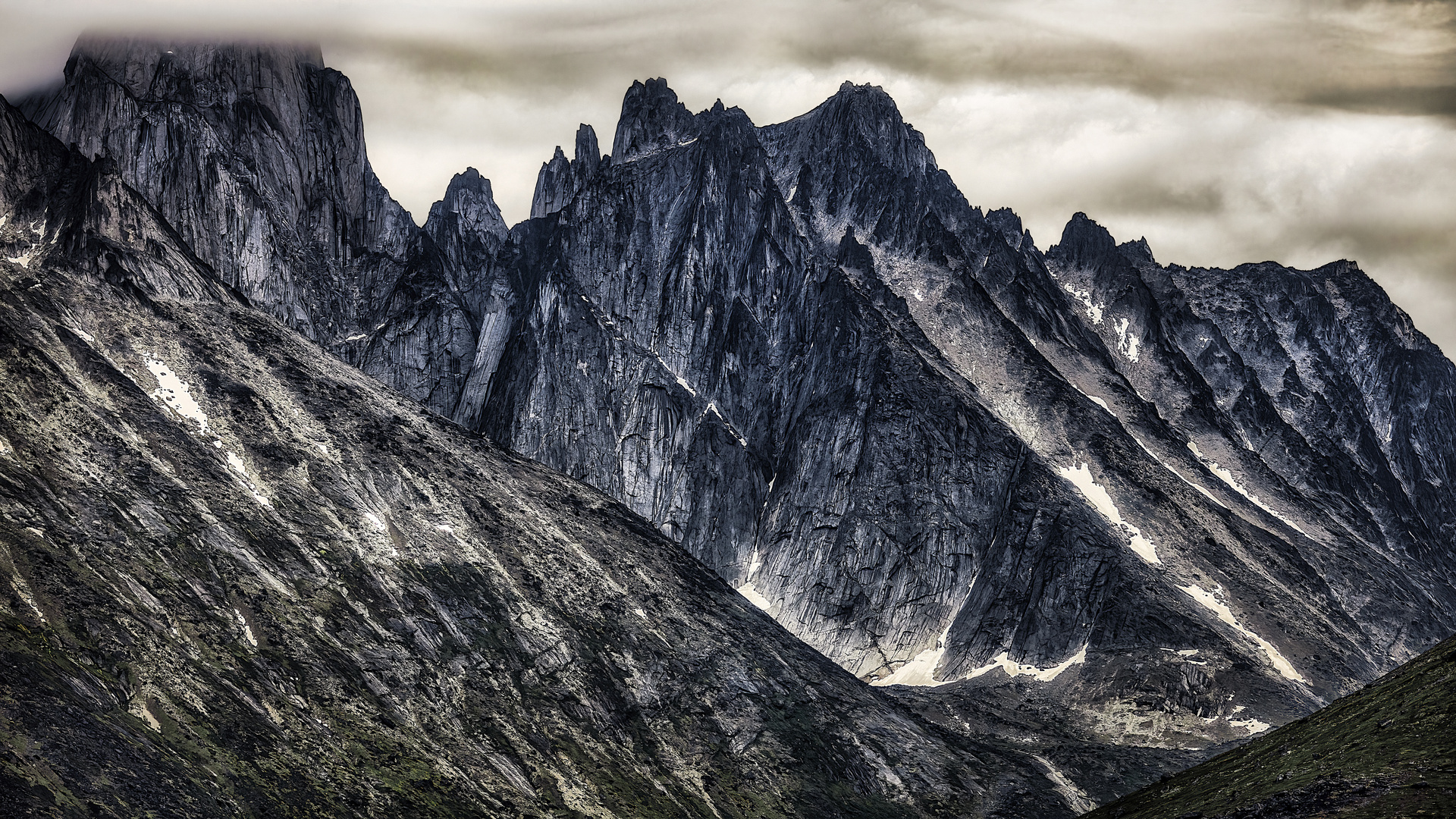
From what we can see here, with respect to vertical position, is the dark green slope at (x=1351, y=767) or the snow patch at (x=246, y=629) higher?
the dark green slope at (x=1351, y=767)

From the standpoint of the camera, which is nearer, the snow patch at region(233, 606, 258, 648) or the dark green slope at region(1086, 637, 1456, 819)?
the dark green slope at region(1086, 637, 1456, 819)

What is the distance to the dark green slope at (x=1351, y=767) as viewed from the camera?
92.3 m

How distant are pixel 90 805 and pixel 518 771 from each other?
228ft

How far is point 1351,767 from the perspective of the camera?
102 m

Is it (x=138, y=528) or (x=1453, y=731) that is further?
(x=138, y=528)

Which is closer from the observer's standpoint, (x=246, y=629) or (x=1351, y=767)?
(x=1351, y=767)

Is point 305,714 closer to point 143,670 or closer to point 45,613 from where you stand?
point 143,670

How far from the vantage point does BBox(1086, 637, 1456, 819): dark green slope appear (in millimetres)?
92312

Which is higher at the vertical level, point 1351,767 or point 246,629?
point 1351,767

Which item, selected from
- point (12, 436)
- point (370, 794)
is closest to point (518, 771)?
point (370, 794)

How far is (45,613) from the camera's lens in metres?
156

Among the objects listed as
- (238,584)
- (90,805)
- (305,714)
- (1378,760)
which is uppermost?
(1378,760)

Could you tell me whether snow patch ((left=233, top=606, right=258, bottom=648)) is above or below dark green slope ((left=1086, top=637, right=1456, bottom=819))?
below

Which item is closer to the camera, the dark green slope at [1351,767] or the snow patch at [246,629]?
the dark green slope at [1351,767]
